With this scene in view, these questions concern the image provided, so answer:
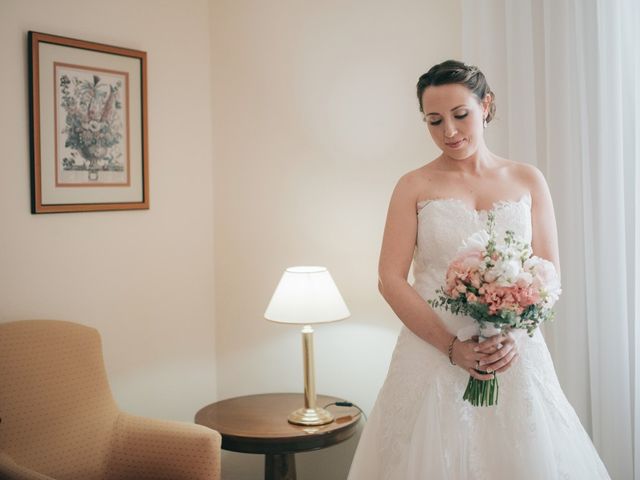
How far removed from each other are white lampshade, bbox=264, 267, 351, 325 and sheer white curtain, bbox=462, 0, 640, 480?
2.82 ft

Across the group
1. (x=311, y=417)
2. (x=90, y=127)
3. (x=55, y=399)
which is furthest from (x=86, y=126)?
(x=311, y=417)

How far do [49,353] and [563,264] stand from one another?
1.98 metres

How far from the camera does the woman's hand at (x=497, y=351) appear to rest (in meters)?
2.07

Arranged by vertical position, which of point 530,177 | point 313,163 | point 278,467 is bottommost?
point 278,467

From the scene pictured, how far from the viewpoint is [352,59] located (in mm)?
3393

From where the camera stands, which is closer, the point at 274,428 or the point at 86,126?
the point at 274,428

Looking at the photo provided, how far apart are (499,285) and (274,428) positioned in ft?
4.93

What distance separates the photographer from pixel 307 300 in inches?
123

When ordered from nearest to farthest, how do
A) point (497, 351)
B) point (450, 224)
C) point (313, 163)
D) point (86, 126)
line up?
point (497, 351) → point (450, 224) → point (86, 126) → point (313, 163)

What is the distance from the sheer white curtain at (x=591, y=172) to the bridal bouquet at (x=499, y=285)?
2.29ft

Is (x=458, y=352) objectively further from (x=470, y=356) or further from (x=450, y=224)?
(x=450, y=224)

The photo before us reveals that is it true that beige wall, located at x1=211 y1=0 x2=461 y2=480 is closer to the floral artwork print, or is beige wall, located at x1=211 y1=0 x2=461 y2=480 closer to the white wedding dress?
the floral artwork print

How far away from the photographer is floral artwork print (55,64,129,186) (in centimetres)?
327

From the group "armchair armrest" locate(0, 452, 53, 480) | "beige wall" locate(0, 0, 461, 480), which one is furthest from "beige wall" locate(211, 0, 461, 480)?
"armchair armrest" locate(0, 452, 53, 480)
